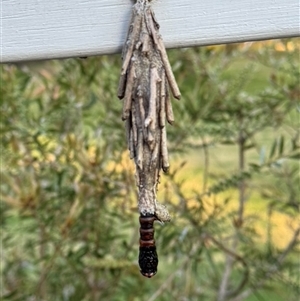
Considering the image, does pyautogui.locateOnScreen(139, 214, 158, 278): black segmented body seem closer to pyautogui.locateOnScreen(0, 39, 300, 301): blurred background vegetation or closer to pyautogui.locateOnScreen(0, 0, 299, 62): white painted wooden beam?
pyautogui.locateOnScreen(0, 0, 299, 62): white painted wooden beam

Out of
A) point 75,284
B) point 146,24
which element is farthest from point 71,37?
point 75,284

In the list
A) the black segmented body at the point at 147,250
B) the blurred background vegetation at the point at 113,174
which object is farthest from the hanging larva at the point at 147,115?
the blurred background vegetation at the point at 113,174

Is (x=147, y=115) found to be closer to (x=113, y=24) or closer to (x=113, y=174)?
(x=113, y=24)

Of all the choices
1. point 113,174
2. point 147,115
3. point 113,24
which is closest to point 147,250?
point 147,115

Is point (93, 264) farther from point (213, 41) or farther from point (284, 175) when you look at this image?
point (213, 41)

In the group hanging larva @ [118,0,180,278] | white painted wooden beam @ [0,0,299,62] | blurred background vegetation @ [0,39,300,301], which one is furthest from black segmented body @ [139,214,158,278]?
blurred background vegetation @ [0,39,300,301]

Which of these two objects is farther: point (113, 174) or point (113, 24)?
point (113, 174)

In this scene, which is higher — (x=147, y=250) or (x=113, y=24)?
(x=113, y=24)
